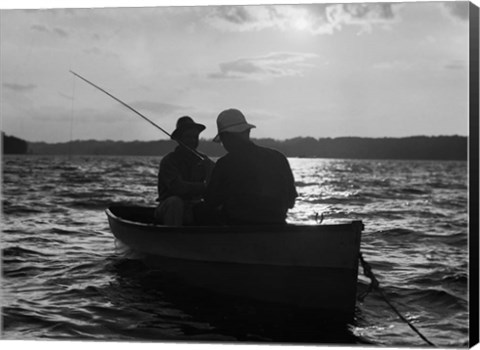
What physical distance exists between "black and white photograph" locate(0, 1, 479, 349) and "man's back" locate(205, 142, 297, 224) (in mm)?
13

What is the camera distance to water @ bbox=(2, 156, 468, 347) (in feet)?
14.8

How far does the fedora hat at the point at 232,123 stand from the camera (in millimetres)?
4504

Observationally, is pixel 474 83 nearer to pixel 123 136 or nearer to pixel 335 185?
pixel 335 185

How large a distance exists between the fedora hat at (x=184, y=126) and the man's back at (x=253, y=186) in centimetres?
101

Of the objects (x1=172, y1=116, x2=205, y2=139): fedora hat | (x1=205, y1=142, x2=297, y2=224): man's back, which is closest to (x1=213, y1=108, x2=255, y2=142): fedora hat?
(x1=205, y1=142, x2=297, y2=224): man's back

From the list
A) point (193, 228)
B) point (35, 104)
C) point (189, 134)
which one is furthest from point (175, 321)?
point (35, 104)

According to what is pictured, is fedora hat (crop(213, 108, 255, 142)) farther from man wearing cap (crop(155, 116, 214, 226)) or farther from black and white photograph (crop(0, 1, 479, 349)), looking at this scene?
man wearing cap (crop(155, 116, 214, 226))

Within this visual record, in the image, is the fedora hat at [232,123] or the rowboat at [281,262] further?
the fedora hat at [232,123]

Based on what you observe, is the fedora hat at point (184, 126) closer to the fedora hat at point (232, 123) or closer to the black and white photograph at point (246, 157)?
the black and white photograph at point (246, 157)

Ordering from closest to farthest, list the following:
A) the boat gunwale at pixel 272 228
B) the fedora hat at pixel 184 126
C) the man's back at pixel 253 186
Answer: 1. the boat gunwale at pixel 272 228
2. the man's back at pixel 253 186
3. the fedora hat at pixel 184 126

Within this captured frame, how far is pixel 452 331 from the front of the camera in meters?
4.50

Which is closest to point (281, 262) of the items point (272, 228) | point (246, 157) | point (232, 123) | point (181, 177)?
point (272, 228)

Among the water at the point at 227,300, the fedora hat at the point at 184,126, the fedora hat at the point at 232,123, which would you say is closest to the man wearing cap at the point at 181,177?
the fedora hat at the point at 184,126

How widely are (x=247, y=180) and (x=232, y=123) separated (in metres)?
0.41
